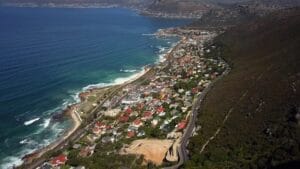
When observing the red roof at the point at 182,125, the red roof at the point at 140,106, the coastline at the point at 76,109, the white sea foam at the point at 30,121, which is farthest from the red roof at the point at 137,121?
the white sea foam at the point at 30,121

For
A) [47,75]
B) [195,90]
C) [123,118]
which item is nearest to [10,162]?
[123,118]

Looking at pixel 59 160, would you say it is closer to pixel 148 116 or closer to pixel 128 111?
pixel 148 116

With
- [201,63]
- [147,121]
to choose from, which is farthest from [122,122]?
[201,63]

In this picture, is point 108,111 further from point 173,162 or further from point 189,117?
point 173,162

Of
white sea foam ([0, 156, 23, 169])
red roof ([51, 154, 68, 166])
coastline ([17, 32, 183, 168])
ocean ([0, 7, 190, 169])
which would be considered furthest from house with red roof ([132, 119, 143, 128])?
white sea foam ([0, 156, 23, 169])

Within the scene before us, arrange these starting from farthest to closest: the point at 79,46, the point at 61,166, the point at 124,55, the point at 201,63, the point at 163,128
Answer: the point at 79,46
the point at 124,55
the point at 201,63
the point at 163,128
the point at 61,166

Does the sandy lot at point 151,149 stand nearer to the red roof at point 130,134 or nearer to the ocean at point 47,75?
the red roof at point 130,134

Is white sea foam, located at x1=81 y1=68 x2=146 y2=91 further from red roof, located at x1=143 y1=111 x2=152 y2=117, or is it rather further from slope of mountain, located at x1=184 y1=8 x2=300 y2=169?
slope of mountain, located at x1=184 y1=8 x2=300 y2=169
